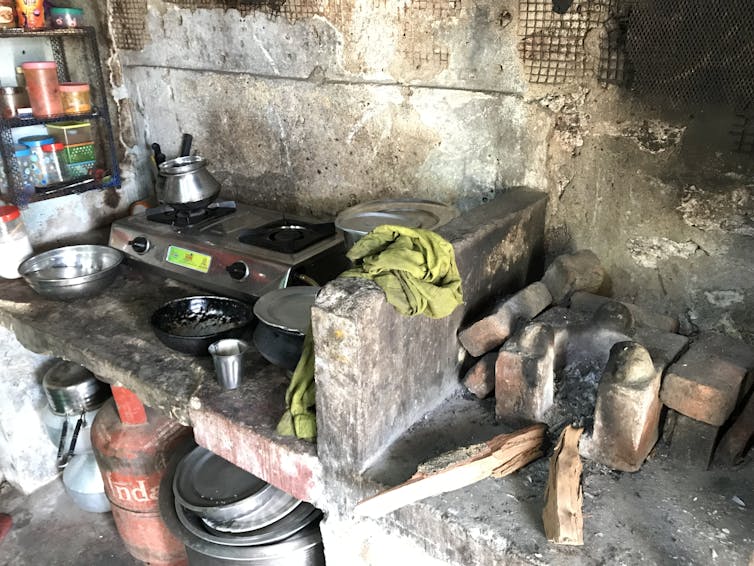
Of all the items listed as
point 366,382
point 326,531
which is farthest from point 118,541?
point 366,382

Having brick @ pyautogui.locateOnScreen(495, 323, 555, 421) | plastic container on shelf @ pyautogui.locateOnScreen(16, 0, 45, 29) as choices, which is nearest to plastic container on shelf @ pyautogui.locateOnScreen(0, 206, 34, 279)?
plastic container on shelf @ pyautogui.locateOnScreen(16, 0, 45, 29)

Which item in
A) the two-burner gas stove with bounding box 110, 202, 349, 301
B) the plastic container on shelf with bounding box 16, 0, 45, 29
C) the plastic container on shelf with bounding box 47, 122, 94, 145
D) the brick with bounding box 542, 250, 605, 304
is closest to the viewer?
the brick with bounding box 542, 250, 605, 304

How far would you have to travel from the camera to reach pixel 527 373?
1.48 metres

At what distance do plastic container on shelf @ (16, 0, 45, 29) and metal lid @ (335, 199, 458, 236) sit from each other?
5.25ft

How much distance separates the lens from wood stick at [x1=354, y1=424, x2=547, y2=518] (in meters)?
1.32

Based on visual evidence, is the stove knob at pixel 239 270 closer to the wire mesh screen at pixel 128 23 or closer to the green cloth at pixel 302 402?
the green cloth at pixel 302 402

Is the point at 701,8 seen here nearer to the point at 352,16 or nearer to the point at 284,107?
the point at 352,16

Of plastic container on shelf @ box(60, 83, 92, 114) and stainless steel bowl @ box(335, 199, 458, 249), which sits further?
plastic container on shelf @ box(60, 83, 92, 114)

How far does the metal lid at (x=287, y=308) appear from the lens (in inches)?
67.4

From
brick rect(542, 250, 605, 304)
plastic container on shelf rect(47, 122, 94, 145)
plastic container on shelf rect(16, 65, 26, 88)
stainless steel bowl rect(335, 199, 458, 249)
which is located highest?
plastic container on shelf rect(16, 65, 26, 88)

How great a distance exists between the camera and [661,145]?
1.70 meters

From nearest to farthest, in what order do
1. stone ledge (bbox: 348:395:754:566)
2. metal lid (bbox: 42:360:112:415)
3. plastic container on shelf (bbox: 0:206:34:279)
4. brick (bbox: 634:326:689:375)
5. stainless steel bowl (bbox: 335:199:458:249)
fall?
stone ledge (bbox: 348:395:754:566)
brick (bbox: 634:326:689:375)
stainless steel bowl (bbox: 335:199:458:249)
plastic container on shelf (bbox: 0:206:34:279)
metal lid (bbox: 42:360:112:415)

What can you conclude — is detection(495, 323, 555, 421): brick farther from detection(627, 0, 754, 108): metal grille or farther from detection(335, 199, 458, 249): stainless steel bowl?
detection(627, 0, 754, 108): metal grille

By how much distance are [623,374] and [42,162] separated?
8.21 ft
